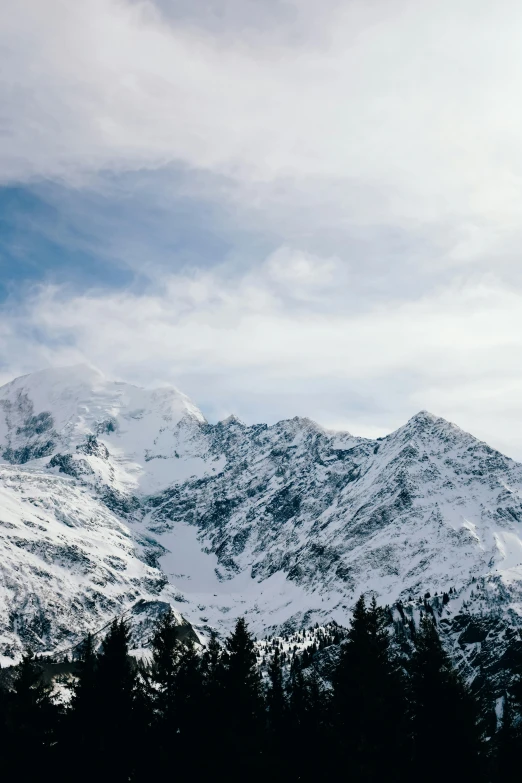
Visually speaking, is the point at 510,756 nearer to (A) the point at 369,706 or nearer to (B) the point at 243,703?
(A) the point at 369,706

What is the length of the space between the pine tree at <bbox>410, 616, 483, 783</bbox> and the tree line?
0.15 ft

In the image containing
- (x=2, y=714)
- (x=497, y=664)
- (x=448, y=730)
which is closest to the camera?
(x=448, y=730)

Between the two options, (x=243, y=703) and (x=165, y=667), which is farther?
(x=165, y=667)

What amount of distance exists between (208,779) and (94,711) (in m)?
6.22

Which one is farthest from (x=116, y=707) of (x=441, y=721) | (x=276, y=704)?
(x=276, y=704)

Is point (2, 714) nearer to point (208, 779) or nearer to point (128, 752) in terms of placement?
point (128, 752)

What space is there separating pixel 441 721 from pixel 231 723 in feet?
33.1

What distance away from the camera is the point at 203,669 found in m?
39.4

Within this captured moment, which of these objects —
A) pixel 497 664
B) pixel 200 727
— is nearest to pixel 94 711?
pixel 200 727

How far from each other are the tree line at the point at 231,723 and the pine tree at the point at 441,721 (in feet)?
0.15

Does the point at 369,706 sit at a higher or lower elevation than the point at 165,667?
lower

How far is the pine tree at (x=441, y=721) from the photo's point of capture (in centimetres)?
2878

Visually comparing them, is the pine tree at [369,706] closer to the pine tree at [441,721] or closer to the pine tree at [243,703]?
the pine tree at [441,721]

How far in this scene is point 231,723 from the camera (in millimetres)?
32562
